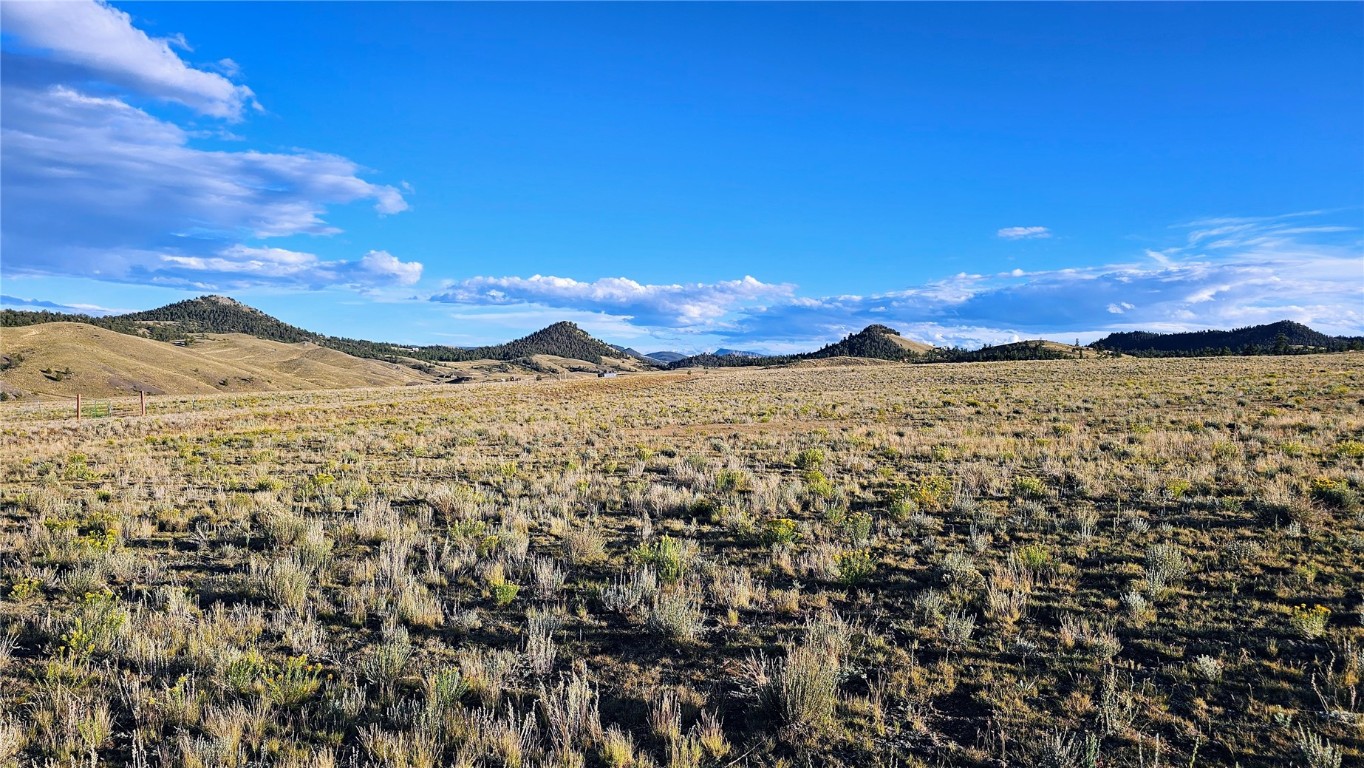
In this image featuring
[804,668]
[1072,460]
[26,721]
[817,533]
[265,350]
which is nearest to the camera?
[26,721]

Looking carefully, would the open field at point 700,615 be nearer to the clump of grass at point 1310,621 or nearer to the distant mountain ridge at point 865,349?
the clump of grass at point 1310,621

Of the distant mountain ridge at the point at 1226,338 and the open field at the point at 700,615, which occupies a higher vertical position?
the distant mountain ridge at the point at 1226,338

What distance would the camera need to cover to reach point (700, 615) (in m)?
5.85

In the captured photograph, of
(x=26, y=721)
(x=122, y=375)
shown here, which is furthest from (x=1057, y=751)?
(x=122, y=375)

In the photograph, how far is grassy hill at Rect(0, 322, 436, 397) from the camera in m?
79.4

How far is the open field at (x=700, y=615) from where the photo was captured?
4.05 m

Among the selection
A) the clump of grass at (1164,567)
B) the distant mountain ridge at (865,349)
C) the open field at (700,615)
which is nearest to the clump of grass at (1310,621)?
the open field at (700,615)

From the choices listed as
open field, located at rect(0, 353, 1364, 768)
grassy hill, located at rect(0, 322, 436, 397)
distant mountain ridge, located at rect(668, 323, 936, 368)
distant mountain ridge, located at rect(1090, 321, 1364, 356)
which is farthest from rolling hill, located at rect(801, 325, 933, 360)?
open field, located at rect(0, 353, 1364, 768)

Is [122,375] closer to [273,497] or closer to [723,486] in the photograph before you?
[273,497]

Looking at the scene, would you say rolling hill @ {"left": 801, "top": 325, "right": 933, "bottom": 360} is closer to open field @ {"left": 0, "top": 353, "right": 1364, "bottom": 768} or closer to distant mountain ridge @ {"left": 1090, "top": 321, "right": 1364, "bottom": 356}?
distant mountain ridge @ {"left": 1090, "top": 321, "right": 1364, "bottom": 356}

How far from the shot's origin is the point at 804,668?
14.9ft

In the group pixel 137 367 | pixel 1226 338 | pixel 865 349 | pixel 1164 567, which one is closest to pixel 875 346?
pixel 865 349

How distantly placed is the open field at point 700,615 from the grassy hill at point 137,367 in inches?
3348

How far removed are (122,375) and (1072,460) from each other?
114492mm
